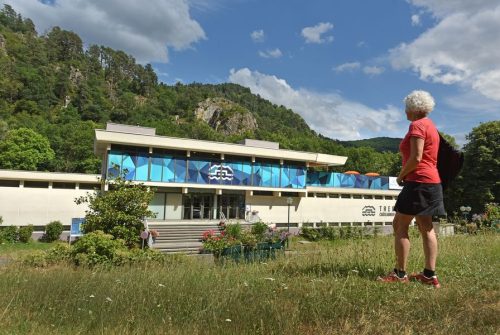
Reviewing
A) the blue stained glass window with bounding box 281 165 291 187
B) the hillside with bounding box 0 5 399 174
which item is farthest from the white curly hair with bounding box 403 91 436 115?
the hillside with bounding box 0 5 399 174

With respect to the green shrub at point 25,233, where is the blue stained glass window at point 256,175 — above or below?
above

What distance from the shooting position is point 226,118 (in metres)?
146

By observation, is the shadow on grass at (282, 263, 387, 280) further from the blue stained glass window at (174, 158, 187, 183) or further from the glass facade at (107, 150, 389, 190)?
the blue stained glass window at (174, 158, 187, 183)

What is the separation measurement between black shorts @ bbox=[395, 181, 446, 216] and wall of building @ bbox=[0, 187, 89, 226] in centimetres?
2828

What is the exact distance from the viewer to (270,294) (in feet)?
10.3

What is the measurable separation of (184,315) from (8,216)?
28053 millimetres

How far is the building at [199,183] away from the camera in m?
26.8

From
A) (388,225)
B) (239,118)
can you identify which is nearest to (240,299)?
(388,225)

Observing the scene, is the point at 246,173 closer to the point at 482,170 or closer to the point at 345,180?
the point at 345,180

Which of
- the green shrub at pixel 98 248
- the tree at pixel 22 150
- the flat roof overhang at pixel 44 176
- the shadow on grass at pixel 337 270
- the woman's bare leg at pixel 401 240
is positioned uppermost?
the tree at pixel 22 150

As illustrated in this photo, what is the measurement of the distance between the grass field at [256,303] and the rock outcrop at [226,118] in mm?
137951

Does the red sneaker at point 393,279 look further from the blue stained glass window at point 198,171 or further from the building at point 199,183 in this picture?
the blue stained glass window at point 198,171

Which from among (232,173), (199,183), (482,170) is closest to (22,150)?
(199,183)

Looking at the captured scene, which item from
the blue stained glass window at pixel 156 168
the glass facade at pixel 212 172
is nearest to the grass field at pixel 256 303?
the glass facade at pixel 212 172
